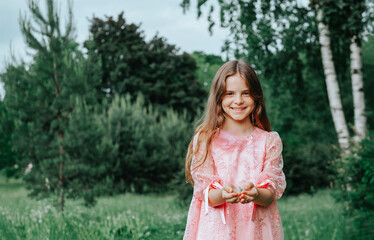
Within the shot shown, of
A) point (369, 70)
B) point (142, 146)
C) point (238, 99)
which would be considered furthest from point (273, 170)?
point (142, 146)

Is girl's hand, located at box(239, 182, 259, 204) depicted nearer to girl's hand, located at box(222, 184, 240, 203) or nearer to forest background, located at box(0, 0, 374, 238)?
girl's hand, located at box(222, 184, 240, 203)

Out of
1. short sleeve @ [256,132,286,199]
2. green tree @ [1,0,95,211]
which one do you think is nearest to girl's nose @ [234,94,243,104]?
short sleeve @ [256,132,286,199]

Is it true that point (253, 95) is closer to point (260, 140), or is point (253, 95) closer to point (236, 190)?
point (260, 140)

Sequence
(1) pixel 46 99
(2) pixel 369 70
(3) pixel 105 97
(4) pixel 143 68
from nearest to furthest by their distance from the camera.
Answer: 1. (1) pixel 46 99
2. (3) pixel 105 97
3. (2) pixel 369 70
4. (4) pixel 143 68

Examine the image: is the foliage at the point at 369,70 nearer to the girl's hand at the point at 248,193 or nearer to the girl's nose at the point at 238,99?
the girl's nose at the point at 238,99

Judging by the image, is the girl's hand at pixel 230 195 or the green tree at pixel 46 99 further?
the green tree at pixel 46 99

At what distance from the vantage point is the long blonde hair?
2783 mm

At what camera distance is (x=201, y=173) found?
270 cm

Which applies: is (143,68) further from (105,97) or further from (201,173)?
(201,173)

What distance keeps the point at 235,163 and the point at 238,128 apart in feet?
0.79

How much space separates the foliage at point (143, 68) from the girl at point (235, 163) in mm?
24164

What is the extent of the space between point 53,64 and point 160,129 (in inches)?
485

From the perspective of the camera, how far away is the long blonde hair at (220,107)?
9.13ft

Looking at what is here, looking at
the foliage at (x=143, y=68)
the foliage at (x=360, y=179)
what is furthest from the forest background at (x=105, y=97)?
the foliage at (x=143, y=68)
